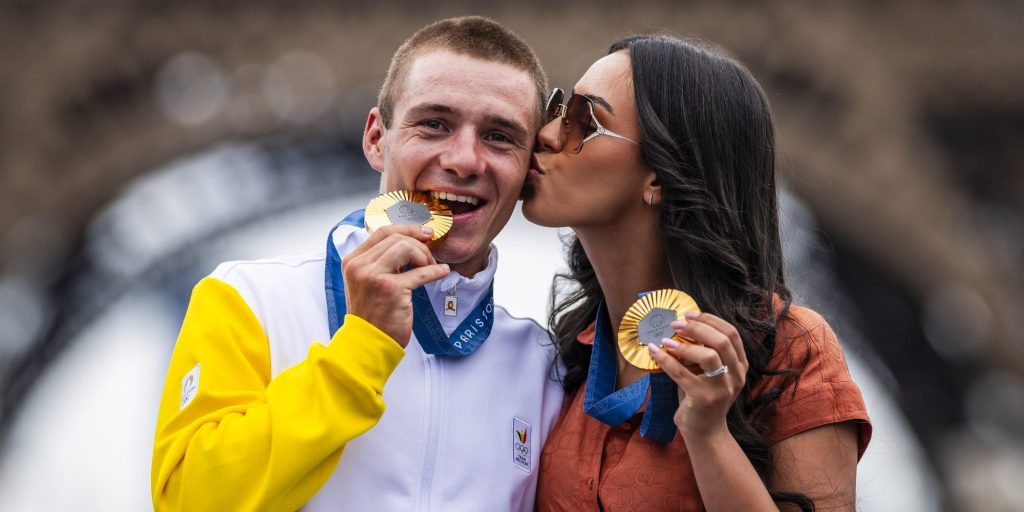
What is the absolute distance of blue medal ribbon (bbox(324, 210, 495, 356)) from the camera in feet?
10.4

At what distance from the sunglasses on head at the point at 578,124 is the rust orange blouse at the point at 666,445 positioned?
2.78 feet

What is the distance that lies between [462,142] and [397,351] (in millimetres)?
953

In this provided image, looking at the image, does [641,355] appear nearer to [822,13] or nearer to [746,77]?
[746,77]

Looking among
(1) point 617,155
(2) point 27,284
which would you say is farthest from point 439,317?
(2) point 27,284

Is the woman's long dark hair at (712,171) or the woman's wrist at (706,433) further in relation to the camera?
the woman's long dark hair at (712,171)

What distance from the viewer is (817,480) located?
3.00 meters

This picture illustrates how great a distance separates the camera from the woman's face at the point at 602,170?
3535 mm

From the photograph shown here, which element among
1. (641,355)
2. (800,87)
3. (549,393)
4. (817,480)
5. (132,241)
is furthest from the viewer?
(132,241)

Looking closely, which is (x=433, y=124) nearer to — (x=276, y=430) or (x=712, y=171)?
(x=712, y=171)

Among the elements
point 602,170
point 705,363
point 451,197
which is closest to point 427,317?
point 451,197

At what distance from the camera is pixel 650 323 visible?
282 centimetres

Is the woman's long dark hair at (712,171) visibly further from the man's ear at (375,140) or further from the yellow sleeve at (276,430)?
the yellow sleeve at (276,430)

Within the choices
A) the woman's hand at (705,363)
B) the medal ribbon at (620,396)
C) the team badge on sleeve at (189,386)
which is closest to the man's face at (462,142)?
the medal ribbon at (620,396)

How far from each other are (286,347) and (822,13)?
9.13 meters
